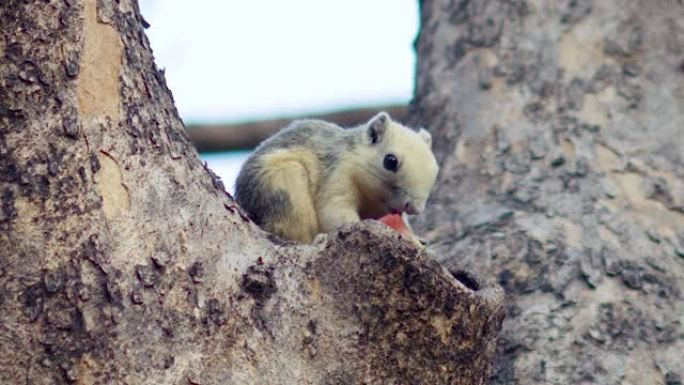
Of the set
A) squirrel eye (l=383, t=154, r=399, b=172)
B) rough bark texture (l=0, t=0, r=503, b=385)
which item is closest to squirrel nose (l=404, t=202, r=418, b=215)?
squirrel eye (l=383, t=154, r=399, b=172)

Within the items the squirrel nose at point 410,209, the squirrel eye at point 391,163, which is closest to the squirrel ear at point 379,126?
the squirrel eye at point 391,163

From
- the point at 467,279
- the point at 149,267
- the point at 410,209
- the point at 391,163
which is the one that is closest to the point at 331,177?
the point at 391,163

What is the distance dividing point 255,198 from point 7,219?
5.23 ft

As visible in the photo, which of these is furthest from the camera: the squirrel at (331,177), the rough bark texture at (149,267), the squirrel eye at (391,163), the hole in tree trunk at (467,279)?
the squirrel eye at (391,163)

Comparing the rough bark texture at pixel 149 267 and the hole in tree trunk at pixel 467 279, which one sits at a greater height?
the rough bark texture at pixel 149 267

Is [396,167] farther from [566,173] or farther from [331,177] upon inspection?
[566,173]

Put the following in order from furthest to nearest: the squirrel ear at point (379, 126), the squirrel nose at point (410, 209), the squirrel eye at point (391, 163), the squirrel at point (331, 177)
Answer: the squirrel ear at point (379, 126), the squirrel eye at point (391, 163), the squirrel nose at point (410, 209), the squirrel at point (331, 177)

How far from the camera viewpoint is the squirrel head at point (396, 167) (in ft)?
17.6

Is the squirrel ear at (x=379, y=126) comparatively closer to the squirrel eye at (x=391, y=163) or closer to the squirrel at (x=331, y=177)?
the squirrel at (x=331, y=177)

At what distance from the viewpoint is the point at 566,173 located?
592 centimetres

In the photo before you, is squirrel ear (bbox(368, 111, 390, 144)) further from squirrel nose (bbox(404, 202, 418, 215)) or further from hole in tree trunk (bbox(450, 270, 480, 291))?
hole in tree trunk (bbox(450, 270, 480, 291))

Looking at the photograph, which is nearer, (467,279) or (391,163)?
(467,279)

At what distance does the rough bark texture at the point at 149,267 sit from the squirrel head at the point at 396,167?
1.22 m

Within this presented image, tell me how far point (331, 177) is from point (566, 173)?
4.10 ft
